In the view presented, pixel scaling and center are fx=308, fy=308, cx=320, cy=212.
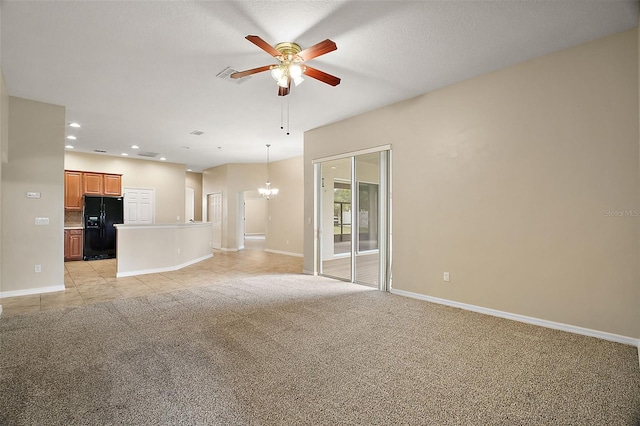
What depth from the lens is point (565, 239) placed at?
330 centimetres

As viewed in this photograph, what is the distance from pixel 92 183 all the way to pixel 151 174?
1.72 m

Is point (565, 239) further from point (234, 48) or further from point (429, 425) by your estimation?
point (234, 48)

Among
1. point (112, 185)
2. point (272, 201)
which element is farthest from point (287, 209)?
point (112, 185)

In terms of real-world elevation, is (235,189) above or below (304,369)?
above

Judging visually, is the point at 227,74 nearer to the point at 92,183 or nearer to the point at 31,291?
the point at 31,291

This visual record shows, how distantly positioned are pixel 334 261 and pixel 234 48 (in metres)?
4.82

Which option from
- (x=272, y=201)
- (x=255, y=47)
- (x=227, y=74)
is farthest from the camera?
(x=272, y=201)

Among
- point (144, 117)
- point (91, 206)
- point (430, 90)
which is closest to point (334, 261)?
point (430, 90)

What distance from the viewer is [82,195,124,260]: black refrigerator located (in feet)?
27.1

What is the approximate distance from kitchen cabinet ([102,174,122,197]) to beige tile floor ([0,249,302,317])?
1997 mm

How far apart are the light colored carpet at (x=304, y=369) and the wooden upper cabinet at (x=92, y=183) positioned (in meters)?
5.79

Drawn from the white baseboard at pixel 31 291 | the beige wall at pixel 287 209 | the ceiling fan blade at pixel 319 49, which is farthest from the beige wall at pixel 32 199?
the beige wall at pixel 287 209

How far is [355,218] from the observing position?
585 cm

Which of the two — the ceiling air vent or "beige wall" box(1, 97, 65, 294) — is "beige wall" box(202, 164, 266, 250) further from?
the ceiling air vent
